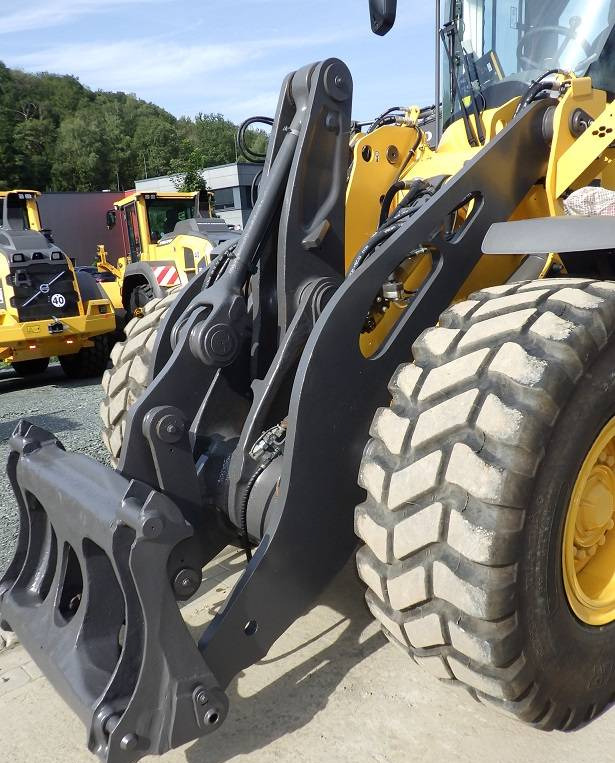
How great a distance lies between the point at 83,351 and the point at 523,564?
8.74 m

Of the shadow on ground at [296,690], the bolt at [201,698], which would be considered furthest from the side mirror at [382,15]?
the bolt at [201,698]

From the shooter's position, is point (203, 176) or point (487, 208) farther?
point (203, 176)

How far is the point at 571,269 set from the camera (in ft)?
8.87

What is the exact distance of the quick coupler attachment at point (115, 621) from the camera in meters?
1.95

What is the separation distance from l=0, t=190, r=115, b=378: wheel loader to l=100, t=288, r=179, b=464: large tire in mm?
5648

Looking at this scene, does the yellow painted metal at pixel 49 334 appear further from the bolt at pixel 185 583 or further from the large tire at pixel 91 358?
the bolt at pixel 185 583

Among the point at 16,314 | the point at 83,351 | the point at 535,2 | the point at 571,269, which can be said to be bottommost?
the point at 83,351

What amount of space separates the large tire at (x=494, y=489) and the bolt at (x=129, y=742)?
0.77 m

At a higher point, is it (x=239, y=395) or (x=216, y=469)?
(x=239, y=395)

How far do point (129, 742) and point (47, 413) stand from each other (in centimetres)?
590

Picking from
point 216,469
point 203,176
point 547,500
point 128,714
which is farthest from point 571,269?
point 203,176

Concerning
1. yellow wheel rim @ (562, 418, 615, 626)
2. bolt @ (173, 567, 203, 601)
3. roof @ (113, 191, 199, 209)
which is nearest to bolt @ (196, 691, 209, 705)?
bolt @ (173, 567, 203, 601)

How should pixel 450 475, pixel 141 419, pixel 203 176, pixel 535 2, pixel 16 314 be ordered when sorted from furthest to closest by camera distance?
pixel 203 176 → pixel 16 314 → pixel 535 2 → pixel 141 419 → pixel 450 475

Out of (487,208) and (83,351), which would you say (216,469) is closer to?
(487,208)
